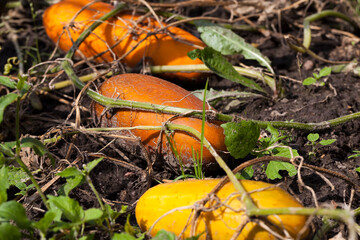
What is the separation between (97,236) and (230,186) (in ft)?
1.84

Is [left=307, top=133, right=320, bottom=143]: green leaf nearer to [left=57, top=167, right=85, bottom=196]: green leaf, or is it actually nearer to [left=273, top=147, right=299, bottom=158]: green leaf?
[left=273, top=147, right=299, bottom=158]: green leaf

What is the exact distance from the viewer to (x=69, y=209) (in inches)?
55.7

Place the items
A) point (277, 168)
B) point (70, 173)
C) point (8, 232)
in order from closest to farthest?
point (8, 232)
point (70, 173)
point (277, 168)

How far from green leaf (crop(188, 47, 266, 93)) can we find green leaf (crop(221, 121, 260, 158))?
56 cm

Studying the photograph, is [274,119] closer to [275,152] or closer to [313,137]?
[313,137]

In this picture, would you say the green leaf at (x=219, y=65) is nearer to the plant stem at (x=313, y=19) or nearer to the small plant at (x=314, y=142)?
the small plant at (x=314, y=142)

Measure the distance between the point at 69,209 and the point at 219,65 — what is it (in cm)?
129

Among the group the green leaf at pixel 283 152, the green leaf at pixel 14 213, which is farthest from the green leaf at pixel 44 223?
the green leaf at pixel 283 152

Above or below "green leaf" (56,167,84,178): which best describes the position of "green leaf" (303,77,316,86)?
below

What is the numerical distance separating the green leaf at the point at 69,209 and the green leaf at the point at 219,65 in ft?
3.56

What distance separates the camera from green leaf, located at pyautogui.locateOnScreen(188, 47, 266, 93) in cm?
229

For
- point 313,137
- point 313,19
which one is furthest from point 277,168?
point 313,19

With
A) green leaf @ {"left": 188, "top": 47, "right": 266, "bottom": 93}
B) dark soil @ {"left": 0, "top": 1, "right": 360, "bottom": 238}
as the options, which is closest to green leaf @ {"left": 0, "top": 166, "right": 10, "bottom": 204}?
dark soil @ {"left": 0, "top": 1, "right": 360, "bottom": 238}

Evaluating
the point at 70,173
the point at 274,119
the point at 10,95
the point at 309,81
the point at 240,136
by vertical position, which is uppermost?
the point at 10,95
